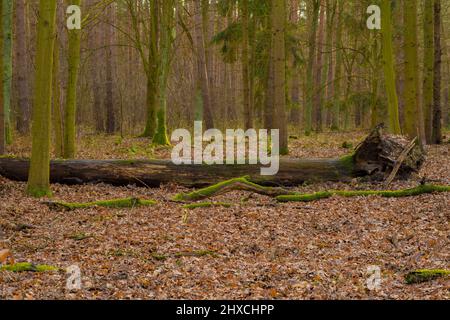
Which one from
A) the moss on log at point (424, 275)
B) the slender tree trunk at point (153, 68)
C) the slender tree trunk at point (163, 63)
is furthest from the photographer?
the slender tree trunk at point (153, 68)

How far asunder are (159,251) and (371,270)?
8.67 feet

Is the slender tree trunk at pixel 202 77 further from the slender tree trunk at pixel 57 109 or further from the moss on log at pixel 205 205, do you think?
the moss on log at pixel 205 205

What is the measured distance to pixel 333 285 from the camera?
18.8ft

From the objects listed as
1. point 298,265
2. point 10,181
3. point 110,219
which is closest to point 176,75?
point 10,181

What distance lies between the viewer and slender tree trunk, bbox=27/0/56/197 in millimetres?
9406

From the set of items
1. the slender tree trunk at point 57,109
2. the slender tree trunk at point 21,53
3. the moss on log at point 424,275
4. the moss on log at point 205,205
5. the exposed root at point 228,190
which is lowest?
the moss on log at point 424,275

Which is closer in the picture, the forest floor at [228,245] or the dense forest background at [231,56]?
the forest floor at [228,245]

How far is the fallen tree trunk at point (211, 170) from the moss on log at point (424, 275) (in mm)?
5524

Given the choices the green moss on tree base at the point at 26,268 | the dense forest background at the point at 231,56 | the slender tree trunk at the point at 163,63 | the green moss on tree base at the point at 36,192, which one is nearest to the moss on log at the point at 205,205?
the green moss on tree base at the point at 36,192

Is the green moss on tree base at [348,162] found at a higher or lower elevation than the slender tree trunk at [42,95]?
lower

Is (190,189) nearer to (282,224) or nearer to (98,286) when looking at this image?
(282,224)

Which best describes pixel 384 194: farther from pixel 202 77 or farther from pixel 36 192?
pixel 202 77

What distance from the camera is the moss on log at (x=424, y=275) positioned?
19.0ft
